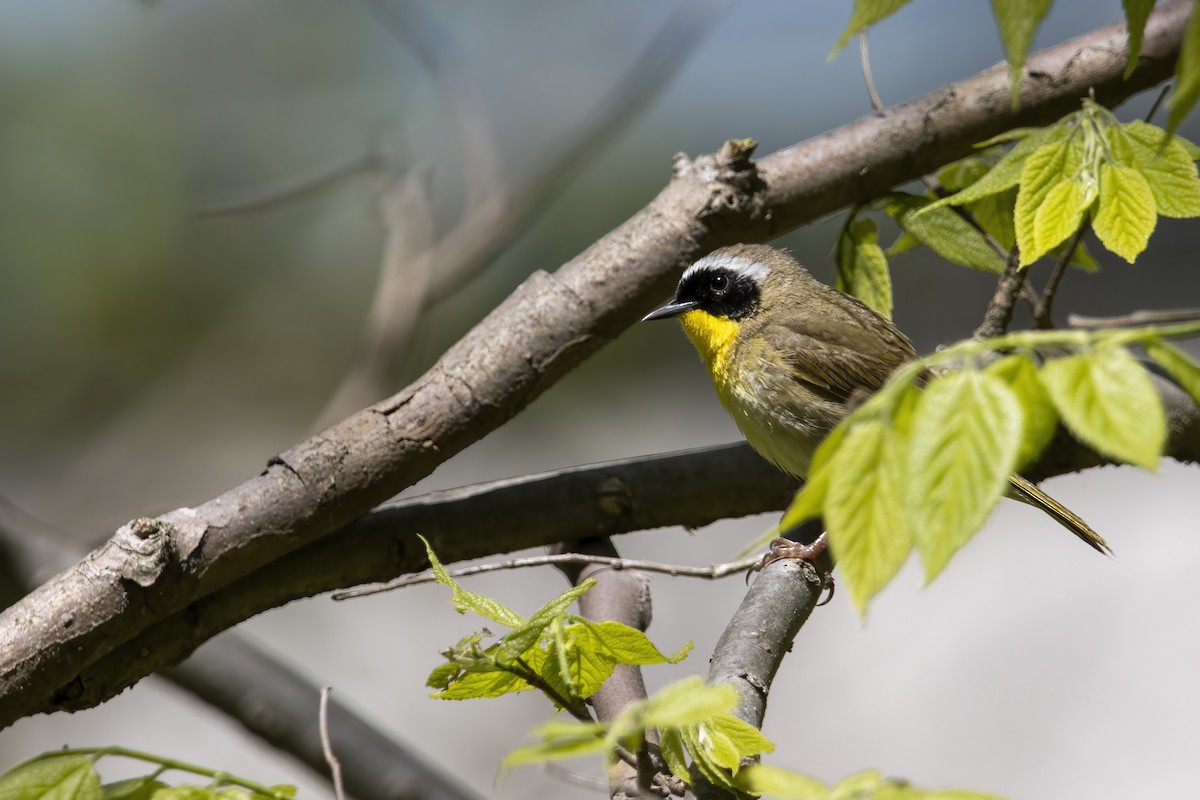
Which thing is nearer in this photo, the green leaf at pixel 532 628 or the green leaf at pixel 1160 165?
the green leaf at pixel 532 628

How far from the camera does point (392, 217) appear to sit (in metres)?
3.57

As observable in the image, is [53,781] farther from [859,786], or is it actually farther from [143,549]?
[859,786]

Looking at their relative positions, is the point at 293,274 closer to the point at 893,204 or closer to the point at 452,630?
the point at 452,630

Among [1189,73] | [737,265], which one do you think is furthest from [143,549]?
[737,265]

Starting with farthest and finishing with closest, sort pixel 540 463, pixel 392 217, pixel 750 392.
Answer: pixel 540 463, pixel 392 217, pixel 750 392

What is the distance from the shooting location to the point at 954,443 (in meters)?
0.90

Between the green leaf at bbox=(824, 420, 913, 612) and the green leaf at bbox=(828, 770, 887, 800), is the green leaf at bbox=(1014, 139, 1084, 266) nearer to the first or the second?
the green leaf at bbox=(824, 420, 913, 612)

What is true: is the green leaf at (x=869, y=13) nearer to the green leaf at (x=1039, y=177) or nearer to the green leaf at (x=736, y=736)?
the green leaf at (x=1039, y=177)

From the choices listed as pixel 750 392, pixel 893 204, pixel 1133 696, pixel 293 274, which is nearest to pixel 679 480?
pixel 750 392

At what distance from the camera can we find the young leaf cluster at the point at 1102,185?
1620mm

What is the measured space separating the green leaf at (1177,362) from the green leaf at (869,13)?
1.53 feet

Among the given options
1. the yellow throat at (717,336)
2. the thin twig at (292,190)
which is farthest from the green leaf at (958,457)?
the thin twig at (292,190)

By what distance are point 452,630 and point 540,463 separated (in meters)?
1.18

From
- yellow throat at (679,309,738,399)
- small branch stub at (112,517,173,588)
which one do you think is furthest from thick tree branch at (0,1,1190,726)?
yellow throat at (679,309,738,399)
